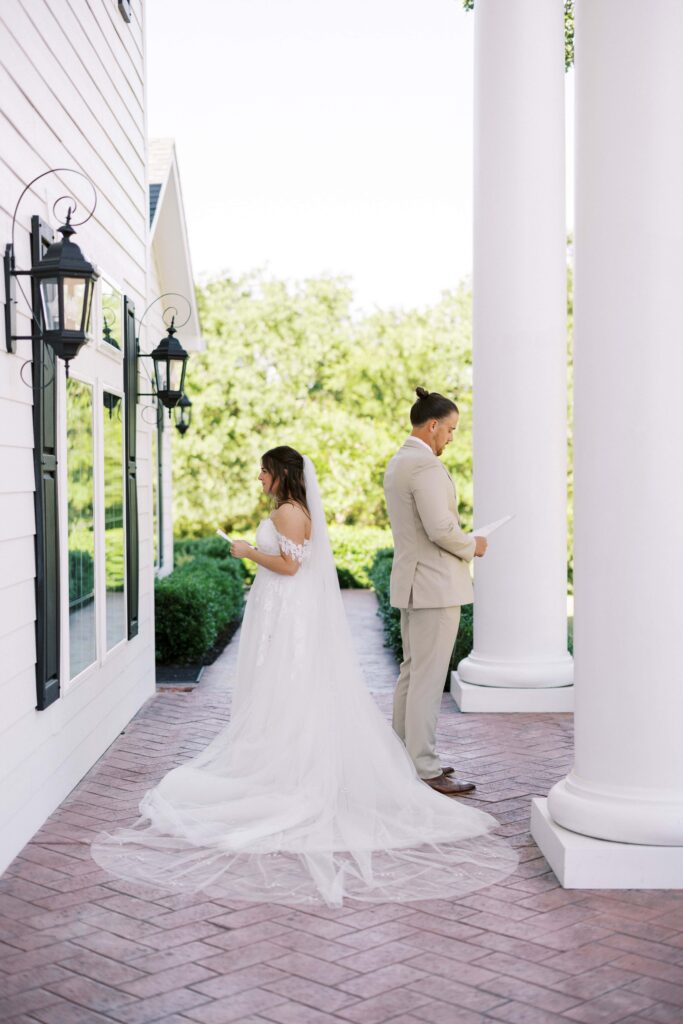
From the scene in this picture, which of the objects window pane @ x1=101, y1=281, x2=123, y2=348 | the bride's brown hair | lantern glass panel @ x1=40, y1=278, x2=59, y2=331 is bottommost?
the bride's brown hair

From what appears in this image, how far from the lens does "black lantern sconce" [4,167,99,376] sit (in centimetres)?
490

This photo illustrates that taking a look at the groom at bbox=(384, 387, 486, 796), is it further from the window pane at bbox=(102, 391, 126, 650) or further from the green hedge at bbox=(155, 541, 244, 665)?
the green hedge at bbox=(155, 541, 244, 665)

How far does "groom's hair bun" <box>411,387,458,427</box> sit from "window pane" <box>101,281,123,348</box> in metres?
2.52

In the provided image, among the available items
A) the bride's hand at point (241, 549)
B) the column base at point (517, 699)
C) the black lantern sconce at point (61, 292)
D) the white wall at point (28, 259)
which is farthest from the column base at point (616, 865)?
the column base at point (517, 699)

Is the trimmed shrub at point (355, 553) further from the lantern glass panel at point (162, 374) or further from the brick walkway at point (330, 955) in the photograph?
the brick walkway at point (330, 955)

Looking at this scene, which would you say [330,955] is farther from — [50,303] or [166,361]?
[166,361]

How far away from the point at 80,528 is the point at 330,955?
11.9 feet

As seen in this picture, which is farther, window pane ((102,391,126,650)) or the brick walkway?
window pane ((102,391,126,650))

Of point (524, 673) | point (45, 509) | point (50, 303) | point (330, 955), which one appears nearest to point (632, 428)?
point (330, 955)

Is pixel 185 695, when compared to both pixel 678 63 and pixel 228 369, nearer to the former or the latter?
pixel 678 63

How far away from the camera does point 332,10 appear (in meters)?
37.7

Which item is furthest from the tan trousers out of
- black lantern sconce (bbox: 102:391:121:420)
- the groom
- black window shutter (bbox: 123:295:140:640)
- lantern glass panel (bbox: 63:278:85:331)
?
black window shutter (bbox: 123:295:140:640)

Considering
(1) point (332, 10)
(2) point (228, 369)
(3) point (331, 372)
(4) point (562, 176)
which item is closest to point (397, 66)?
(1) point (332, 10)

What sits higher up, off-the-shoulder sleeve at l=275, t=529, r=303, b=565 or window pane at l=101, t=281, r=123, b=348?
window pane at l=101, t=281, r=123, b=348
